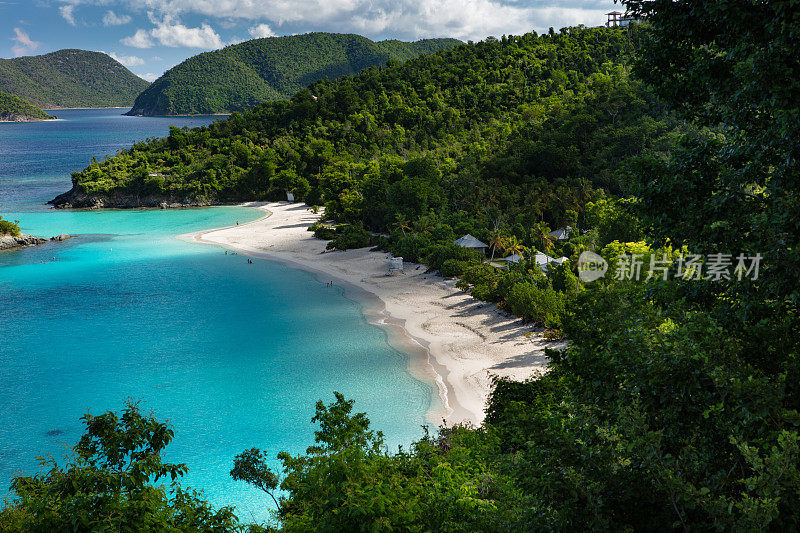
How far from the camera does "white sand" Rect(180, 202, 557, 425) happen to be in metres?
22.8

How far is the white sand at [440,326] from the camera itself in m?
22.8

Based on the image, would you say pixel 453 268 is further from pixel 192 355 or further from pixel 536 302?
pixel 192 355

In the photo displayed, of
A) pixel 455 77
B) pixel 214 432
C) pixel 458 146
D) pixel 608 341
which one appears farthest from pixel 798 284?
Result: pixel 455 77

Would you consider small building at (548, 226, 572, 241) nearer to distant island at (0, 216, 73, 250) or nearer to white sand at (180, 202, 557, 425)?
white sand at (180, 202, 557, 425)

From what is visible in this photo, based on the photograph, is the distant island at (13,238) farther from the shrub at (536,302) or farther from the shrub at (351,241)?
the shrub at (536,302)

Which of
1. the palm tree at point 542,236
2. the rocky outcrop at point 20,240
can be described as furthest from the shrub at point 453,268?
the rocky outcrop at point 20,240

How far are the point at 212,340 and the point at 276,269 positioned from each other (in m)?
15.5

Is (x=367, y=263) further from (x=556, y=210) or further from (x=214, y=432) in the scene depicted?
(x=214, y=432)

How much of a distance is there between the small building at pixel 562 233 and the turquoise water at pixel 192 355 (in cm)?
1744

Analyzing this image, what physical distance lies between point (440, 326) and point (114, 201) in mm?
65323

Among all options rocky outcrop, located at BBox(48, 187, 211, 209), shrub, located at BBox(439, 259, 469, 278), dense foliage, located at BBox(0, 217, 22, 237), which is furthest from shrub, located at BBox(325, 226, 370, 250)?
rocky outcrop, located at BBox(48, 187, 211, 209)

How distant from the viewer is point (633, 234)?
111ft

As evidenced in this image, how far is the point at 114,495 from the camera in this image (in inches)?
284

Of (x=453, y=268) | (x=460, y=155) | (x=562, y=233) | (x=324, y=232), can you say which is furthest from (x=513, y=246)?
(x=460, y=155)
